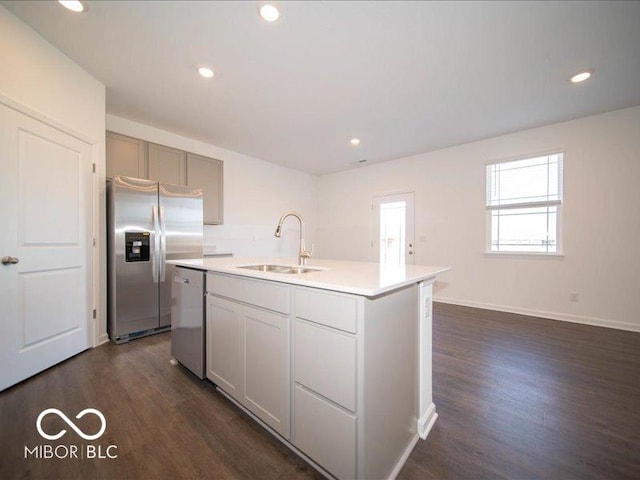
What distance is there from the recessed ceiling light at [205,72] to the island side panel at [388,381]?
262 centimetres

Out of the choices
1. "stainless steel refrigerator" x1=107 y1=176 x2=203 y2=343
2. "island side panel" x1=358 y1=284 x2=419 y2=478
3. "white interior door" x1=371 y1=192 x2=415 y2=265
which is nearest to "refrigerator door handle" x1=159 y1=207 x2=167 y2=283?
"stainless steel refrigerator" x1=107 y1=176 x2=203 y2=343

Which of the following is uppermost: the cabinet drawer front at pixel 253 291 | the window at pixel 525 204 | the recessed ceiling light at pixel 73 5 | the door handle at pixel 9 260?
the recessed ceiling light at pixel 73 5

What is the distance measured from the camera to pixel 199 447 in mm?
1350

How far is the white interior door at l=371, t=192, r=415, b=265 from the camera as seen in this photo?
16.0 ft

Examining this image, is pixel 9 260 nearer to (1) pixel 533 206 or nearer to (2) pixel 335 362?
(2) pixel 335 362

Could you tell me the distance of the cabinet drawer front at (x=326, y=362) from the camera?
41.8 inches

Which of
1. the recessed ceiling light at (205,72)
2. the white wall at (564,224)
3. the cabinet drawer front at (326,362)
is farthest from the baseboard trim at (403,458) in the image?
the white wall at (564,224)

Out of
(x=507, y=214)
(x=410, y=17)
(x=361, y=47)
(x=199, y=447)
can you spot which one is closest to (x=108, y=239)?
(x=199, y=447)

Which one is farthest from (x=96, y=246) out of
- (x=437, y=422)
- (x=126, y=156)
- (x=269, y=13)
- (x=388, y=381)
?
(x=437, y=422)

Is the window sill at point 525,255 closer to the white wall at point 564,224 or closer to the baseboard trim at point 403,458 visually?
the white wall at point 564,224

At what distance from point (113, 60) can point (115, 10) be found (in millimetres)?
666

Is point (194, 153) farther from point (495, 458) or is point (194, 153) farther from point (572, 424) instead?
point (572, 424)

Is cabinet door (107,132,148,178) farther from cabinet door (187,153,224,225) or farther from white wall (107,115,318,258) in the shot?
cabinet door (187,153,224,225)

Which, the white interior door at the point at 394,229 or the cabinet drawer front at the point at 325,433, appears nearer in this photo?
the cabinet drawer front at the point at 325,433
